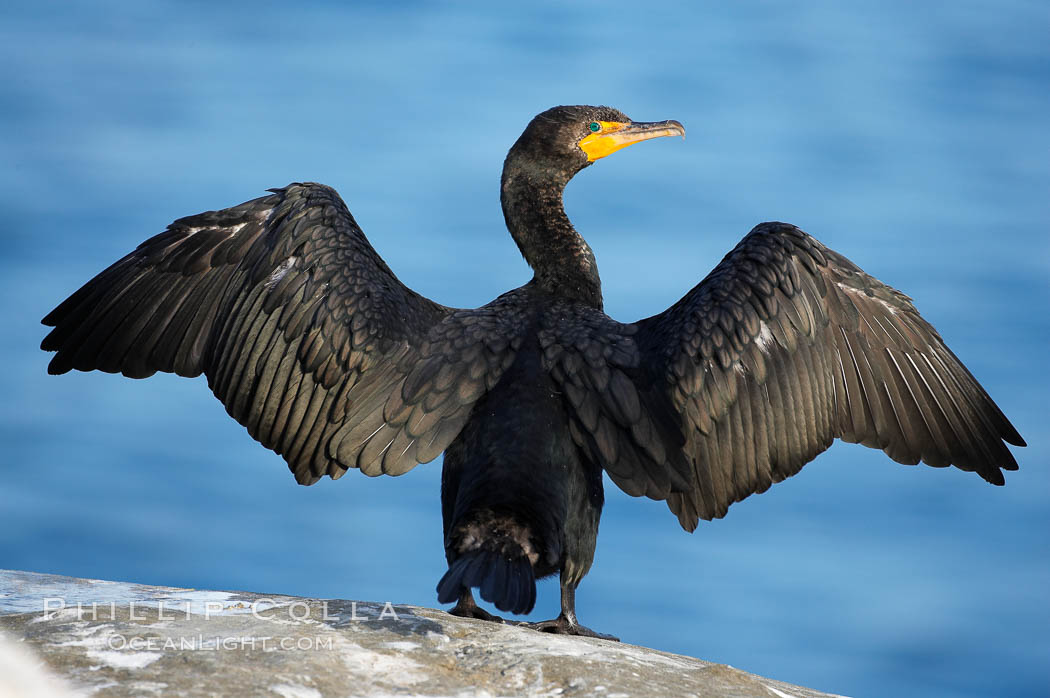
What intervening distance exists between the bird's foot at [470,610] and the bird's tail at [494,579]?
304 mm

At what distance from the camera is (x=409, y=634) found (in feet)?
17.8

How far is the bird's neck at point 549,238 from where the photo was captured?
308 inches

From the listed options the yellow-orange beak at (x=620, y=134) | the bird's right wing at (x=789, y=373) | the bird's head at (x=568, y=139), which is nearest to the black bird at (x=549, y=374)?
the bird's right wing at (x=789, y=373)

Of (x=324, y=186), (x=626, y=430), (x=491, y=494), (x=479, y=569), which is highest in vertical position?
(x=324, y=186)

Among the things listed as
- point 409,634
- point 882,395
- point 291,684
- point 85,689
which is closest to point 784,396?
point 882,395

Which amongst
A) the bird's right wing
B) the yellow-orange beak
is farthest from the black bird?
the yellow-orange beak

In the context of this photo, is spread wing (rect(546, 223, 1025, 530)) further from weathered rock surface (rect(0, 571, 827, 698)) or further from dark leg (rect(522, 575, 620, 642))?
weathered rock surface (rect(0, 571, 827, 698))

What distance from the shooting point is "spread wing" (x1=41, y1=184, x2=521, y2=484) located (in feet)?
22.5

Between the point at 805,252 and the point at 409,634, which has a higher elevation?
the point at 805,252

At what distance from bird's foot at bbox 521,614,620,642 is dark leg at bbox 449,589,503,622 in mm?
191

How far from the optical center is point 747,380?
6.84 metres

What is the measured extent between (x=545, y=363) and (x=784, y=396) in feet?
4.32

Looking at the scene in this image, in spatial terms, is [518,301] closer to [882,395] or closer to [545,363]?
[545,363]

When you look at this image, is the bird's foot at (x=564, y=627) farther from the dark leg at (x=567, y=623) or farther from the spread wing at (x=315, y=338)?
the spread wing at (x=315, y=338)
